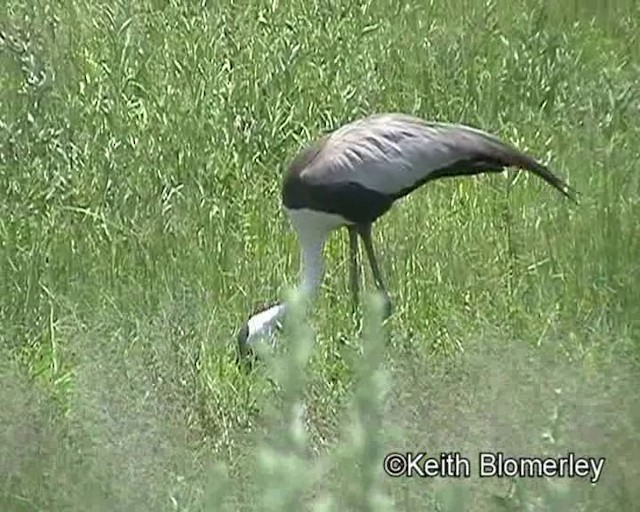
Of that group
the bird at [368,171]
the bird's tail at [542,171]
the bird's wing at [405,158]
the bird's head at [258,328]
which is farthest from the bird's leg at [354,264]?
the bird's tail at [542,171]

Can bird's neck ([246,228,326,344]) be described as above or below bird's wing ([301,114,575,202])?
below

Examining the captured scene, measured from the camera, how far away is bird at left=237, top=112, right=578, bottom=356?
4.71 m

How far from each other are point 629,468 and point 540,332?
1.04 metres

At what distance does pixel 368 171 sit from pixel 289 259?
0.39 m

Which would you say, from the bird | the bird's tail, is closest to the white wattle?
the bird

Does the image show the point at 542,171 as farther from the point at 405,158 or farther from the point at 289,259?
the point at 289,259

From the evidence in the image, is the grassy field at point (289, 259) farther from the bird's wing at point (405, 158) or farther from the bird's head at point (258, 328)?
the bird's wing at point (405, 158)

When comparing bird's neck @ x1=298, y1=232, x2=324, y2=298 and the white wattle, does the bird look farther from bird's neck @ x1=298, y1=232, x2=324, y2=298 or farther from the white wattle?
the white wattle

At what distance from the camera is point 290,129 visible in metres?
5.74

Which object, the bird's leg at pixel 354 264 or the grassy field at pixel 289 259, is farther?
the bird's leg at pixel 354 264

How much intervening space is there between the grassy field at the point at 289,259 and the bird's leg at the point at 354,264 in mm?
41

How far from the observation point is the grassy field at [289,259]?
3.26 m

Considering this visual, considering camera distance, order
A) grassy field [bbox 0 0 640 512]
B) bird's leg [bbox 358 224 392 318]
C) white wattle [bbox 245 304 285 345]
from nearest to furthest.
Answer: grassy field [bbox 0 0 640 512] < white wattle [bbox 245 304 285 345] < bird's leg [bbox 358 224 392 318]

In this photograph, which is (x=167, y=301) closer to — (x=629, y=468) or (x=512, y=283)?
(x=512, y=283)
